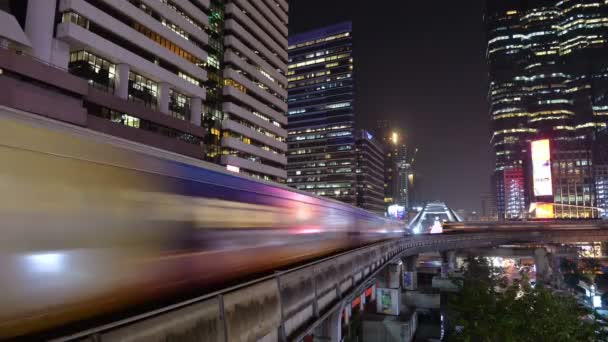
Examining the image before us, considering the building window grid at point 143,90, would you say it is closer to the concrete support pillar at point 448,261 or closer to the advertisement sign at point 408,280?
the advertisement sign at point 408,280

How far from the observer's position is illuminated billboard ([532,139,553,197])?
107250 mm

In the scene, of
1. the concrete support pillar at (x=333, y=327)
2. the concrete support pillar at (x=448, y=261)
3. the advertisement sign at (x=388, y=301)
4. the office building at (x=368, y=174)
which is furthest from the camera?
the office building at (x=368, y=174)

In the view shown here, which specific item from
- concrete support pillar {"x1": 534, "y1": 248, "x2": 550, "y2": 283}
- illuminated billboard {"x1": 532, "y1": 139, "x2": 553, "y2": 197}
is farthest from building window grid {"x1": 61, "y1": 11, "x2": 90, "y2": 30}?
illuminated billboard {"x1": 532, "y1": 139, "x2": 553, "y2": 197}

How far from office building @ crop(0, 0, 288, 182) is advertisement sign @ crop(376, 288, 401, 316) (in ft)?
99.6

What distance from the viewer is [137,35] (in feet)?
159

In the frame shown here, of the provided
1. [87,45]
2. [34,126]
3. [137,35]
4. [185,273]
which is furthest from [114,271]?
[137,35]

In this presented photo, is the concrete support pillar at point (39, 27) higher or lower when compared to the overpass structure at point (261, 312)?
higher

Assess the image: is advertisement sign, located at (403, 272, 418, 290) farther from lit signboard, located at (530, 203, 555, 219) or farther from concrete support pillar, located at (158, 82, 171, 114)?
lit signboard, located at (530, 203, 555, 219)

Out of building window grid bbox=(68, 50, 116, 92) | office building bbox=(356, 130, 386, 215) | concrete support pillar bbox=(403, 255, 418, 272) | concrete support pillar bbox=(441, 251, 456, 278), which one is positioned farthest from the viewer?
office building bbox=(356, 130, 386, 215)

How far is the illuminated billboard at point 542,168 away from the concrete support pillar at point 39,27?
11175cm

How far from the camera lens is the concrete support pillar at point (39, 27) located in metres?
39.8

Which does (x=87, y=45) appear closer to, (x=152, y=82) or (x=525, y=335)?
(x=152, y=82)

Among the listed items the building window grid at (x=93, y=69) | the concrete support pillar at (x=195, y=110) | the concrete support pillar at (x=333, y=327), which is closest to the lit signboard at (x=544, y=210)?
the concrete support pillar at (x=195, y=110)

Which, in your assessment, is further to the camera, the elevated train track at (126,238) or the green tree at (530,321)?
the green tree at (530,321)
